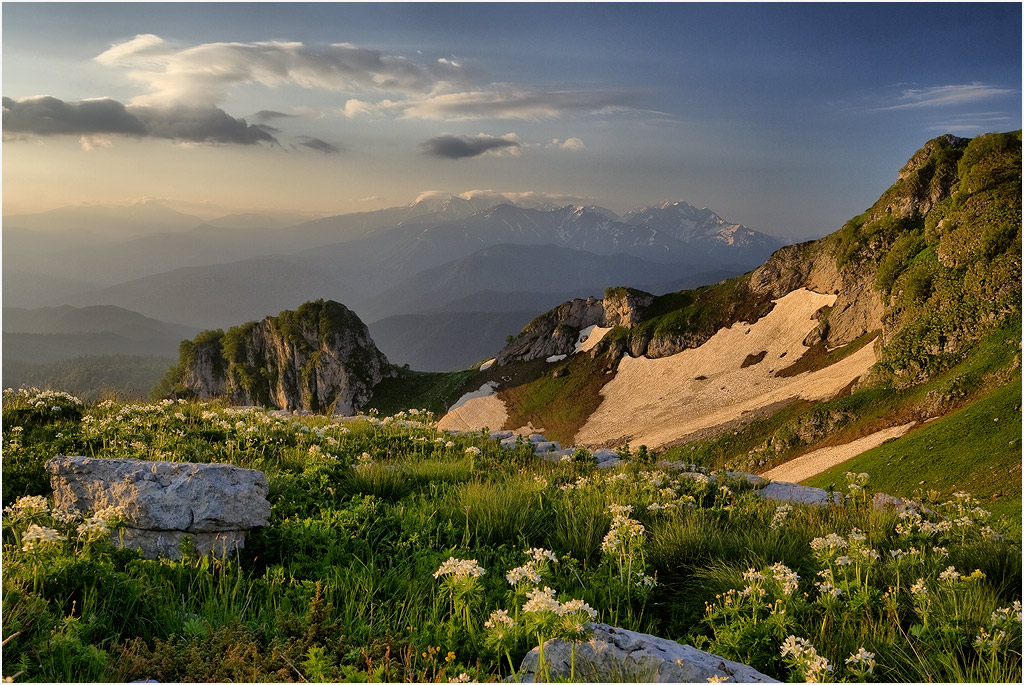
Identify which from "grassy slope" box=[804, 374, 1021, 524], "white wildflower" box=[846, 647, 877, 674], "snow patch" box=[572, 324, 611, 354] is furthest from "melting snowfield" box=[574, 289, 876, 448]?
"white wildflower" box=[846, 647, 877, 674]

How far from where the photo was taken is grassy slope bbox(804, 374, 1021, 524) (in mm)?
23116

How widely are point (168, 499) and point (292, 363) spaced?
443 ft

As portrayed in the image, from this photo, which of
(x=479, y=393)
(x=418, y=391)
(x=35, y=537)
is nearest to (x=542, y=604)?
(x=35, y=537)

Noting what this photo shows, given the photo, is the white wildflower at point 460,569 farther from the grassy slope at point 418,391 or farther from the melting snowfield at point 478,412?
the grassy slope at point 418,391

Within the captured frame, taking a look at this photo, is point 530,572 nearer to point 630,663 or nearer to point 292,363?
point 630,663

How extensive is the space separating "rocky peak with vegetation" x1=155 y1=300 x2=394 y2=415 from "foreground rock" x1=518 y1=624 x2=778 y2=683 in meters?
118

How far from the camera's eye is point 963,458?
A: 1033 inches

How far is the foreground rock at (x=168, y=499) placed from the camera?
637 centimetres

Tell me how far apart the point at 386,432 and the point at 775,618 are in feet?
30.8

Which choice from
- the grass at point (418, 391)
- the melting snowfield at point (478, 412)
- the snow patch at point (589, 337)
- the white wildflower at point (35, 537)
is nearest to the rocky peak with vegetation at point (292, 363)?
the grass at point (418, 391)

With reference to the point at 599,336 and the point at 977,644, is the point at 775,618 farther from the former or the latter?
the point at 599,336

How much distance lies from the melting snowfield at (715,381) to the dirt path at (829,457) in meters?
18.7

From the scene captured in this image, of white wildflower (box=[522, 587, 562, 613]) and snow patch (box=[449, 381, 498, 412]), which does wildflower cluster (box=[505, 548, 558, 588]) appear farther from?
snow patch (box=[449, 381, 498, 412])

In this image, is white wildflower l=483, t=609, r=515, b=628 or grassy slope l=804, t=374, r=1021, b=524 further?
grassy slope l=804, t=374, r=1021, b=524
